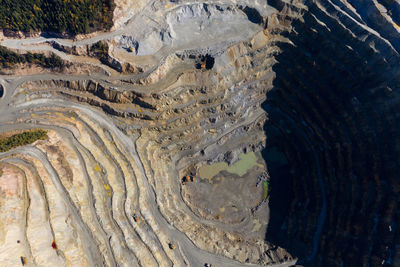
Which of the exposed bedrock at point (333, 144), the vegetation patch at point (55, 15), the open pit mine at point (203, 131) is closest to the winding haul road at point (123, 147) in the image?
the open pit mine at point (203, 131)

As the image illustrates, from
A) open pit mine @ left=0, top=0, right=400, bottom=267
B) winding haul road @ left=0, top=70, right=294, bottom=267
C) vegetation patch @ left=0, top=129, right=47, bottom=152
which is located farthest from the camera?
winding haul road @ left=0, top=70, right=294, bottom=267

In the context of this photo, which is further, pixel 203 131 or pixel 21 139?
pixel 203 131

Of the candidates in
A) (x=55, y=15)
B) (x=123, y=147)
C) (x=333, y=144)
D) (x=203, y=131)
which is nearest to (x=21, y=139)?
(x=123, y=147)

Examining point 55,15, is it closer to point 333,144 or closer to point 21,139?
point 21,139

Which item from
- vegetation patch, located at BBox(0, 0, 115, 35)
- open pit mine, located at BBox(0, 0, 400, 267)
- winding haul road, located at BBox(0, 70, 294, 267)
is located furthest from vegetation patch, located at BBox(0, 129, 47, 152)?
vegetation patch, located at BBox(0, 0, 115, 35)

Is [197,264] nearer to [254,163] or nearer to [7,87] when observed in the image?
[254,163]

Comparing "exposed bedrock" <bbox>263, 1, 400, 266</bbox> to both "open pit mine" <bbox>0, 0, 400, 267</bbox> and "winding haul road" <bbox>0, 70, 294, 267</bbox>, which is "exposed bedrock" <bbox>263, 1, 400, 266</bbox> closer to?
"open pit mine" <bbox>0, 0, 400, 267</bbox>
